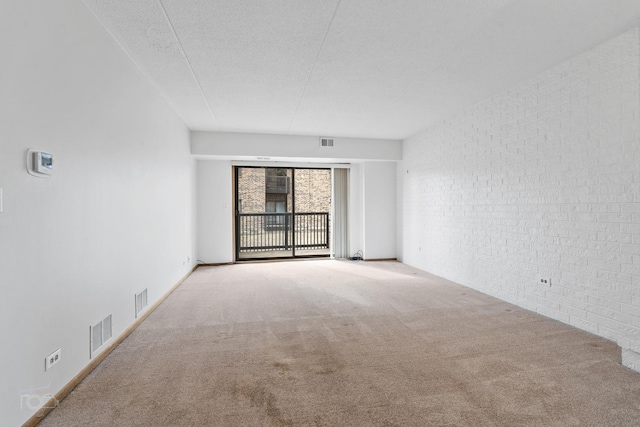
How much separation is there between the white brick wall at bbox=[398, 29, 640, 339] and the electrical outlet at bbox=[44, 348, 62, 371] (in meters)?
4.13

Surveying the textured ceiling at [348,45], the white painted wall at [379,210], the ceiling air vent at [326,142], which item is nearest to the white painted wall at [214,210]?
the ceiling air vent at [326,142]

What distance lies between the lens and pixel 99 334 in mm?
2336

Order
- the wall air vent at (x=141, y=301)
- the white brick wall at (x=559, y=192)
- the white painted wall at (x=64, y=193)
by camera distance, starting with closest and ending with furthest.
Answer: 1. the white painted wall at (x=64, y=193)
2. the white brick wall at (x=559, y=192)
3. the wall air vent at (x=141, y=301)

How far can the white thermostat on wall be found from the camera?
1.62 meters

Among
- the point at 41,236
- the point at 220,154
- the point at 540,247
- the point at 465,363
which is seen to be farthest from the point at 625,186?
the point at 220,154

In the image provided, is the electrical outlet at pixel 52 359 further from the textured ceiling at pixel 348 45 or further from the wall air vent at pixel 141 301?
the textured ceiling at pixel 348 45

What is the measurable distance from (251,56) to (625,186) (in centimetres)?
343

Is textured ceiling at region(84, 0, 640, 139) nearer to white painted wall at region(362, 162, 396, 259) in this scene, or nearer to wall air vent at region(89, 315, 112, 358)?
wall air vent at region(89, 315, 112, 358)

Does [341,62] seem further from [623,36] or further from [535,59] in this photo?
[623,36]

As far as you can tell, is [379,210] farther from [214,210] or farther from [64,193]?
[64,193]

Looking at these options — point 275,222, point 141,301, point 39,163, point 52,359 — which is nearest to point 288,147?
point 275,222

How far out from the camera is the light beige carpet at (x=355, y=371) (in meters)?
1.72

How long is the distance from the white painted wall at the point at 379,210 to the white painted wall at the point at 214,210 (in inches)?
114

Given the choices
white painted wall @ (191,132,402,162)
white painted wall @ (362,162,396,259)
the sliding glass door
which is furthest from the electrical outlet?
white painted wall @ (362,162,396,259)
